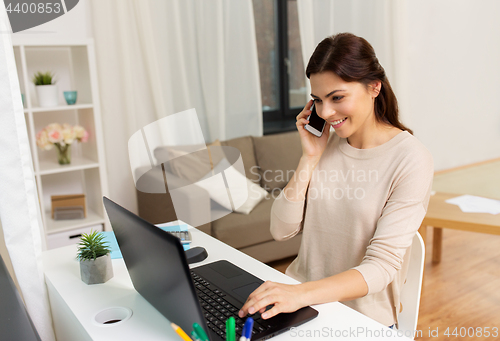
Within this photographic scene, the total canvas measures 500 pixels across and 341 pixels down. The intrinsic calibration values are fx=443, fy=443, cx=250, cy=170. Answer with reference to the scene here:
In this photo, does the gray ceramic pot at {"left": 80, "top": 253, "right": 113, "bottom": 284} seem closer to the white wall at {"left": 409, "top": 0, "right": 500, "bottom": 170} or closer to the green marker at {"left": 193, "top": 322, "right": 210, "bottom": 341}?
the green marker at {"left": 193, "top": 322, "right": 210, "bottom": 341}

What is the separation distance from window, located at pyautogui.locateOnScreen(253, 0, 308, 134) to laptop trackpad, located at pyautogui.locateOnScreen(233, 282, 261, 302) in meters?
2.70

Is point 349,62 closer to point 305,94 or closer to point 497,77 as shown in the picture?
point 305,94

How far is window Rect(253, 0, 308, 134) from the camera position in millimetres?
3605

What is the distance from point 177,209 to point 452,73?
Result: 3816 mm

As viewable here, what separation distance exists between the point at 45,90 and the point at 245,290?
5.92 ft

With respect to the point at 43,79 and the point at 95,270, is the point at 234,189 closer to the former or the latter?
the point at 43,79

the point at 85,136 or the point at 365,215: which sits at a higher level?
the point at 85,136

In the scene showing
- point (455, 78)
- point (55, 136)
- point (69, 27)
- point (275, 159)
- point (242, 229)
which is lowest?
point (242, 229)

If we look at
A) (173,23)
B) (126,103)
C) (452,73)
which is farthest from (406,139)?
(452,73)

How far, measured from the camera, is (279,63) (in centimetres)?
375

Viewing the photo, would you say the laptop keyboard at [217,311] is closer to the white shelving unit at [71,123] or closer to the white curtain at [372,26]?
the white shelving unit at [71,123]

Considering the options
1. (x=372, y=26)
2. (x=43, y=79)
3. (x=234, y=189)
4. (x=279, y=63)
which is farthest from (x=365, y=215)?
(x=372, y=26)

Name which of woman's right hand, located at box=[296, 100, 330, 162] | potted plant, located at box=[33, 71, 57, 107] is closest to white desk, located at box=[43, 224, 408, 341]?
woman's right hand, located at box=[296, 100, 330, 162]

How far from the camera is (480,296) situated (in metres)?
2.27
